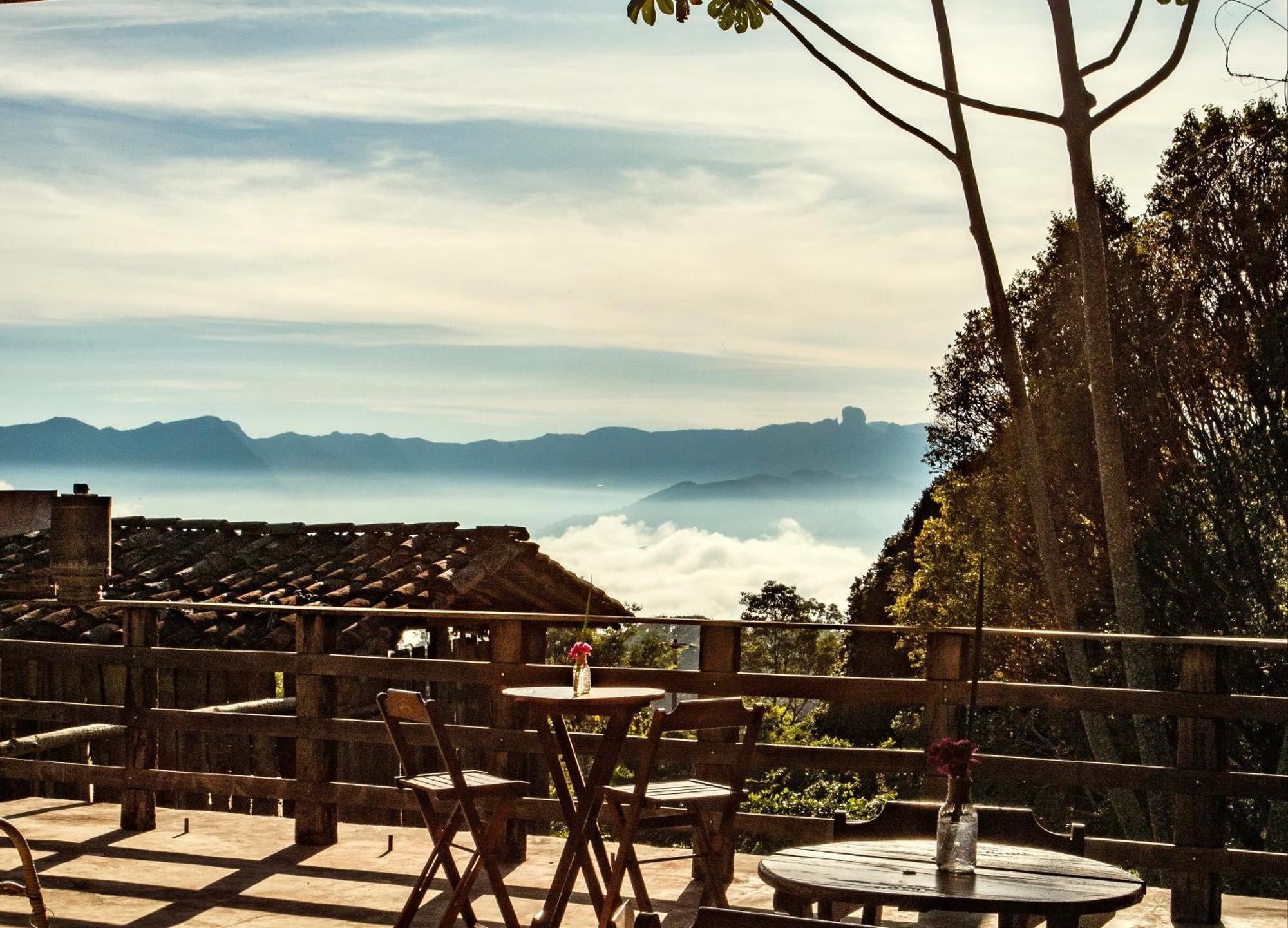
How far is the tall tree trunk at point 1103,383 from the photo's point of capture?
11.1 metres

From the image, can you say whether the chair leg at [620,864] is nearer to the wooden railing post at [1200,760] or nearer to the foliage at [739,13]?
the wooden railing post at [1200,760]

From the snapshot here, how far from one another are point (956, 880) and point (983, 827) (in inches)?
24.7

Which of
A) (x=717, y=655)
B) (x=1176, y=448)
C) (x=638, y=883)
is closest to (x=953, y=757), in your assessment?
(x=638, y=883)

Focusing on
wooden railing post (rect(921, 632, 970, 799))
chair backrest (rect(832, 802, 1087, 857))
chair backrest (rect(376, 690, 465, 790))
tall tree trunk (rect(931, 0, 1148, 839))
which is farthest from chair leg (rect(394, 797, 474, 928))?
tall tree trunk (rect(931, 0, 1148, 839))

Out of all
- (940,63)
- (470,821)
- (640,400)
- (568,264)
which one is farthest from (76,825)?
(640,400)

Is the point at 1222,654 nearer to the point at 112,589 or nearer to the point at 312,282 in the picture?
the point at 112,589

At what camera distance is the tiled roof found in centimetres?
1087

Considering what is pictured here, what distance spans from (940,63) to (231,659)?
8.05m

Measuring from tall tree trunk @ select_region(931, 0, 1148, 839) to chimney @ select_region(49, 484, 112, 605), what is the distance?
25.9 ft

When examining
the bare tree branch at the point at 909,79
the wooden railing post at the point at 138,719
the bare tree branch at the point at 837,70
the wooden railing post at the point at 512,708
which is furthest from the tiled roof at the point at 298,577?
the bare tree branch at the point at 909,79

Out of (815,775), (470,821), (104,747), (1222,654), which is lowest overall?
(815,775)

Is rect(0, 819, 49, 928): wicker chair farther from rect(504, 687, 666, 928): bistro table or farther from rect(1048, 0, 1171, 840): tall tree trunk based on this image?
rect(1048, 0, 1171, 840): tall tree trunk

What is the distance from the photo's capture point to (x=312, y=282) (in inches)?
774

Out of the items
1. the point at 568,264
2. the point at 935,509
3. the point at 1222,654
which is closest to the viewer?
the point at 1222,654
